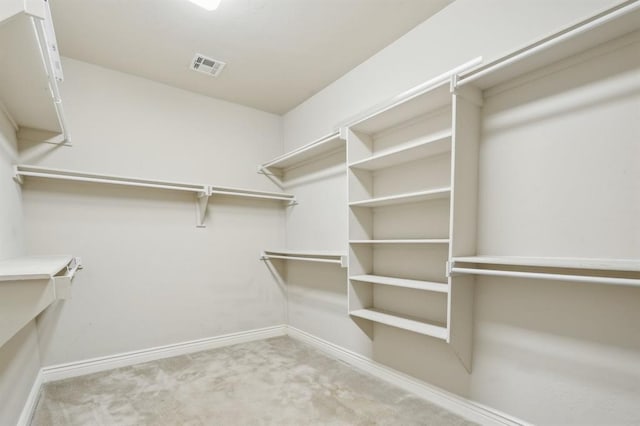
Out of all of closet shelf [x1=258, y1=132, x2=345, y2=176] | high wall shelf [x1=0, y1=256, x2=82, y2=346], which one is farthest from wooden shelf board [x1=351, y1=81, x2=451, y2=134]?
high wall shelf [x1=0, y1=256, x2=82, y2=346]

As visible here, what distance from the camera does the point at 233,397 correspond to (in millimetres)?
2047

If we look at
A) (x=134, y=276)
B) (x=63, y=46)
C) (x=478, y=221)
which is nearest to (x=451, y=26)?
(x=478, y=221)

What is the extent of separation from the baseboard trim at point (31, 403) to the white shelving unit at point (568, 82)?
260 cm

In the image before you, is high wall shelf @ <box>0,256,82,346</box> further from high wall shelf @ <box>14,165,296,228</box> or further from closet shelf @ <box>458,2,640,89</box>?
closet shelf @ <box>458,2,640,89</box>

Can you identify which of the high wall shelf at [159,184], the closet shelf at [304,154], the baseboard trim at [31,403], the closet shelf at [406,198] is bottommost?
the baseboard trim at [31,403]

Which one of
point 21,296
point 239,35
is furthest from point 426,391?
point 239,35

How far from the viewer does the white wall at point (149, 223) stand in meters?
2.36

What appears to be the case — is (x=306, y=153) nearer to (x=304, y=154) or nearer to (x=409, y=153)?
(x=304, y=154)

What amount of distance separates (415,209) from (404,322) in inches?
30.8

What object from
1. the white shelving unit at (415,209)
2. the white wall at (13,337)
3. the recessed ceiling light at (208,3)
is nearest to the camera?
the white wall at (13,337)

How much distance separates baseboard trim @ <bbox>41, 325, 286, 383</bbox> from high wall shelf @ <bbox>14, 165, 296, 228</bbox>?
1187 mm

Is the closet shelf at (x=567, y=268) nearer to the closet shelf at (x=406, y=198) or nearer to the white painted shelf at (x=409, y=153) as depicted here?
the closet shelf at (x=406, y=198)

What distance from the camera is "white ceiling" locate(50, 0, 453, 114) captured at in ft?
6.22

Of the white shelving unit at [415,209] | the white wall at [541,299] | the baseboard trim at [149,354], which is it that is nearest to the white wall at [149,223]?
the baseboard trim at [149,354]
